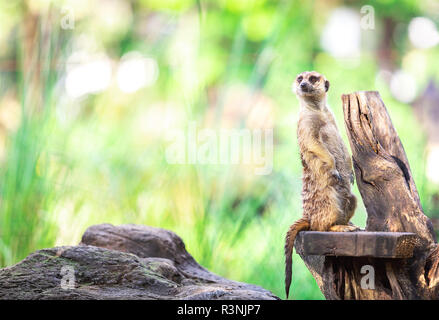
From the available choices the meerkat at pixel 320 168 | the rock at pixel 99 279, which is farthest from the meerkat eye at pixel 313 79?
the rock at pixel 99 279

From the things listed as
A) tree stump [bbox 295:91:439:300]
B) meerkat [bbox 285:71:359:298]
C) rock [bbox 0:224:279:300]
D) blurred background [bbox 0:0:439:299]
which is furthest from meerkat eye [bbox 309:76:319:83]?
rock [bbox 0:224:279:300]

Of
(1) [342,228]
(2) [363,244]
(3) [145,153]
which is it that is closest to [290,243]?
(1) [342,228]

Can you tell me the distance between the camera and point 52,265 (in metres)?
1.72

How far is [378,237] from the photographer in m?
1.45

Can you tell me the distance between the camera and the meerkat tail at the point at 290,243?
1647 millimetres

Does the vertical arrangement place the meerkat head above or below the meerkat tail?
above

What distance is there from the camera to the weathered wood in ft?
4.74

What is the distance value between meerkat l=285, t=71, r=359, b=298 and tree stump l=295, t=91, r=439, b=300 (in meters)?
0.06

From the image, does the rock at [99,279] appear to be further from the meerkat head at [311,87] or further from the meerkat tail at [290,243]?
the meerkat head at [311,87]

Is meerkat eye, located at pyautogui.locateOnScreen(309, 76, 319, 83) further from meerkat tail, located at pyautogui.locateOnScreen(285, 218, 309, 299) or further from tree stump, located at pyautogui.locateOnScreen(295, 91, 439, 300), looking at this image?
meerkat tail, located at pyautogui.locateOnScreen(285, 218, 309, 299)

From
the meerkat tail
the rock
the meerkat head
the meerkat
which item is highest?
the meerkat head

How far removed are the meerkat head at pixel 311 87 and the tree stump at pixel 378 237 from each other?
0.09 meters
